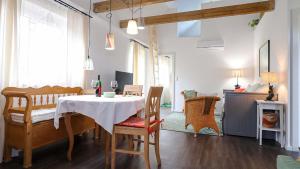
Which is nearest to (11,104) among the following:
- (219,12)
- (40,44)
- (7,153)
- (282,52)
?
(7,153)

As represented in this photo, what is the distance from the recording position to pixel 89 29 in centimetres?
403

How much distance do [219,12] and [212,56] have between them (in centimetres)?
223

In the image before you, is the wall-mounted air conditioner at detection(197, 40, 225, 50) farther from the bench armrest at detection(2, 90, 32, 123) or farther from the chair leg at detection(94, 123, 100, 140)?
the bench armrest at detection(2, 90, 32, 123)

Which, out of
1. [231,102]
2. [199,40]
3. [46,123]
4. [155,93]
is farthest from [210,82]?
[46,123]

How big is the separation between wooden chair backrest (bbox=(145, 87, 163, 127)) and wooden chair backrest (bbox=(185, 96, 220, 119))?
1.62 meters

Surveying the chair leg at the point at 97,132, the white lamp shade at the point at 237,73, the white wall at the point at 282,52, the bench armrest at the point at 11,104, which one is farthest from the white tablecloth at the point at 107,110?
the white lamp shade at the point at 237,73

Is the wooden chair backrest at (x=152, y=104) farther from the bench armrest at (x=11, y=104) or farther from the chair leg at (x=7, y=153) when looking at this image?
the chair leg at (x=7, y=153)

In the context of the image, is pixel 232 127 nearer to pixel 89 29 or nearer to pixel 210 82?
pixel 210 82

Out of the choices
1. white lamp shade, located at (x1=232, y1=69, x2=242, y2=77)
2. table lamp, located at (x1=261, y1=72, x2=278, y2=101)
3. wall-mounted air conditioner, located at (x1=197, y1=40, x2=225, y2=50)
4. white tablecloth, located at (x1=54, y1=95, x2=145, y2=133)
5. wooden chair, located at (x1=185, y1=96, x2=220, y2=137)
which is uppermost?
wall-mounted air conditioner, located at (x1=197, y1=40, x2=225, y2=50)

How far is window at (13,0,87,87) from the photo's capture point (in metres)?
2.76

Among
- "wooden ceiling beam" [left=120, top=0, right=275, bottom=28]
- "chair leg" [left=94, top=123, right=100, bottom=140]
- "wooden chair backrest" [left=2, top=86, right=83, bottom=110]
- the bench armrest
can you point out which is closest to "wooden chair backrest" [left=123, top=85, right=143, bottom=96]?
"chair leg" [left=94, top=123, right=100, bottom=140]

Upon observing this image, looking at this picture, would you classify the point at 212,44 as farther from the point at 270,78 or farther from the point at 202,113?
the point at 202,113

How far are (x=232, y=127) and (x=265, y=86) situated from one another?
1.32 meters

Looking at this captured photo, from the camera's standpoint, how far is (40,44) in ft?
9.77
